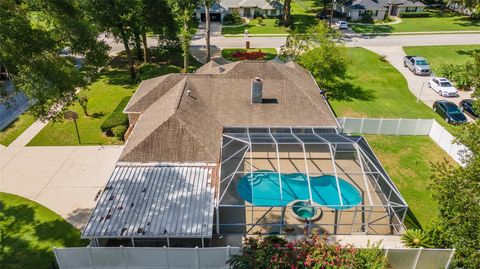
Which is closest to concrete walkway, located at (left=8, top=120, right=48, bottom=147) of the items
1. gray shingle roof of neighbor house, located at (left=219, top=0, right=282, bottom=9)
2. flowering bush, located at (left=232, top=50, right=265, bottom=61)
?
flowering bush, located at (left=232, top=50, right=265, bottom=61)

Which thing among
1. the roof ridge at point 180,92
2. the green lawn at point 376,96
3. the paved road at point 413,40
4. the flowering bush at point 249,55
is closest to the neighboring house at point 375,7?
the paved road at point 413,40

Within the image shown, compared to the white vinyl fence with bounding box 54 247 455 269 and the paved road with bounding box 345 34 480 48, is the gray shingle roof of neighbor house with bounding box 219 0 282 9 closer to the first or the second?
the paved road with bounding box 345 34 480 48

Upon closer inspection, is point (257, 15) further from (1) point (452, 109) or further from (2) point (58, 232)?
(2) point (58, 232)

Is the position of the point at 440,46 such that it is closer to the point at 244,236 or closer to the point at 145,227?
the point at 244,236

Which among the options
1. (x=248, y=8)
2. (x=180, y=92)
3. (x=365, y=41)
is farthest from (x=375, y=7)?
(x=180, y=92)

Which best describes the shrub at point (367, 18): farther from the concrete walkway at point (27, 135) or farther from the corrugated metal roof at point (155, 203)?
the concrete walkway at point (27, 135)

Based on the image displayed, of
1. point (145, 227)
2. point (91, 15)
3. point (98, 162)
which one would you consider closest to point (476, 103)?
point (145, 227)
